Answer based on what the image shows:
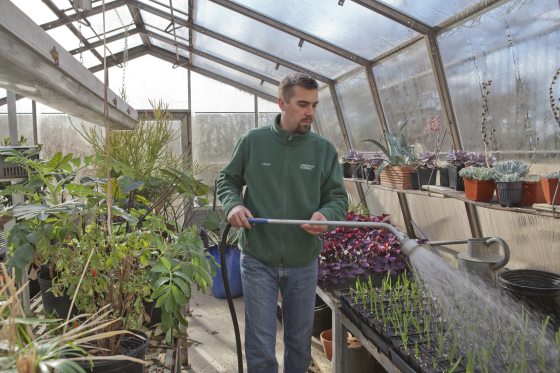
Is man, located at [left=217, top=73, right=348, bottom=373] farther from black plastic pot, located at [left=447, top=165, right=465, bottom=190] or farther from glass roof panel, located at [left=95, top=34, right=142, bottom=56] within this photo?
glass roof panel, located at [left=95, top=34, right=142, bottom=56]

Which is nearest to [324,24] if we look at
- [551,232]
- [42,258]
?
[551,232]

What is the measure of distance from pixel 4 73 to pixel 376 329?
171 centimetres

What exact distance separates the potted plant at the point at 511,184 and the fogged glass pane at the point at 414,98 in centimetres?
92

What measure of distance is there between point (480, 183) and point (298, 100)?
3.73 ft

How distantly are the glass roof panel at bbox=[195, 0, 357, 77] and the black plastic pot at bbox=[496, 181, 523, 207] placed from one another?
2.50m

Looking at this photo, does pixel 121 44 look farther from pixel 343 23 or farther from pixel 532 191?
pixel 532 191

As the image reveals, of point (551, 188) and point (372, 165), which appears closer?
point (551, 188)

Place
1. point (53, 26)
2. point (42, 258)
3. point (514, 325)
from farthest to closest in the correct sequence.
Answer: point (53, 26)
point (514, 325)
point (42, 258)

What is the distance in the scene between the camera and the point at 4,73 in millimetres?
960

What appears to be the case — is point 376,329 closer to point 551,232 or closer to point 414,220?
point 551,232

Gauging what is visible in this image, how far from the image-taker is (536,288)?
1.90 metres

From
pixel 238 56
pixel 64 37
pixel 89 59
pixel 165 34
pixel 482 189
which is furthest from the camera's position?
pixel 89 59

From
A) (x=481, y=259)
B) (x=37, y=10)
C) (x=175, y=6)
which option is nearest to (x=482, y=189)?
(x=481, y=259)

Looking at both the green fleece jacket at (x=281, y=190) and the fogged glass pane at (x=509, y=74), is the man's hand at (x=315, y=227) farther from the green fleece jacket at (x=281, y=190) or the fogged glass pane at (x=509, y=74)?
the fogged glass pane at (x=509, y=74)
